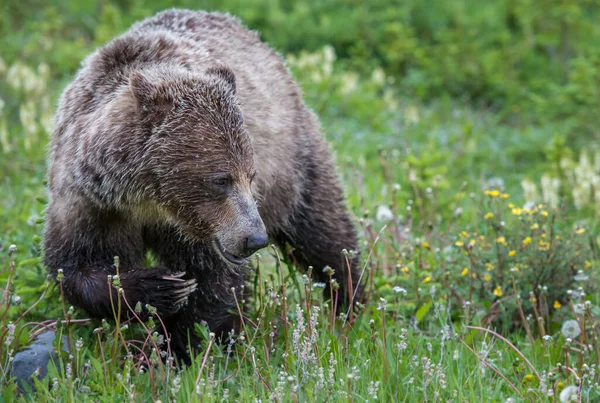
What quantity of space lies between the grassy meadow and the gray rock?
0.25 ft

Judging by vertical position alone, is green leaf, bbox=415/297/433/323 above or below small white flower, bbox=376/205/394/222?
below

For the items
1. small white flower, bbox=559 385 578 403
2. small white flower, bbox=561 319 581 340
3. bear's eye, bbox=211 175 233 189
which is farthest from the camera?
small white flower, bbox=561 319 581 340

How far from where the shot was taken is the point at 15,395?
13.1ft

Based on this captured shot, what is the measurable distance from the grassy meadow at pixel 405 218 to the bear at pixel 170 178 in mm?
215

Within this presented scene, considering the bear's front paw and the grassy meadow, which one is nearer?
the grassy meadow

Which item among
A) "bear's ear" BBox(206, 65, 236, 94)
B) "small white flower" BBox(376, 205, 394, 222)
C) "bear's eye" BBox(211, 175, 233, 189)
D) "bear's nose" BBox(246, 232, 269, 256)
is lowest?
"small white flower" BBox(376, 205, 394, 222)

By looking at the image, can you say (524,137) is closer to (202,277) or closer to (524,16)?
(524,16)

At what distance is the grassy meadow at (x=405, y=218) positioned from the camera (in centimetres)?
401

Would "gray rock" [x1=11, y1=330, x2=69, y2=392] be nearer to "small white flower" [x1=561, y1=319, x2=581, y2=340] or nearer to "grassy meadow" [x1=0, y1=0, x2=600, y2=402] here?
"grassy meadow" [x1=0, y1=0, x2=600, y2=402]

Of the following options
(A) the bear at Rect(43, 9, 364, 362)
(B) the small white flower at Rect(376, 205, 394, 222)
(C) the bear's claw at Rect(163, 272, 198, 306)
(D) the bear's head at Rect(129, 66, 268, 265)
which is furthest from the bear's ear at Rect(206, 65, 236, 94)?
(B) the small white flower at Rect(376, 205, 394, 222)

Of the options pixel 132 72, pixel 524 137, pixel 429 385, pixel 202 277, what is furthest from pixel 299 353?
pixel 524 137

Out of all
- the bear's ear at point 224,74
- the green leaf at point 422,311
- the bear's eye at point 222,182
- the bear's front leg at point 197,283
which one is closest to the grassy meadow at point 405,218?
the green leaf at point 422,311

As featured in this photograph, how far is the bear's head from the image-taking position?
13.3ft

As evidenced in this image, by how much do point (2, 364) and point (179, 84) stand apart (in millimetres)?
1580
